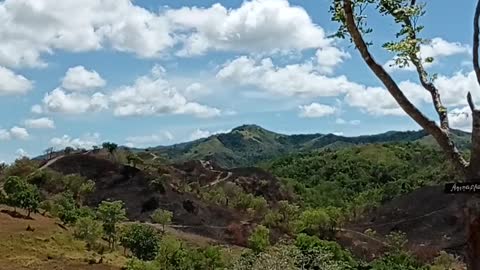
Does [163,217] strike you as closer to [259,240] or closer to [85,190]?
[85,190]

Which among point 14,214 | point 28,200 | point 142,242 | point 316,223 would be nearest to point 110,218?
point 142,242

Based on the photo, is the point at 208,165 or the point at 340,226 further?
the point at 208,165

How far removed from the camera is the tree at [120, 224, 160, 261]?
7375cm

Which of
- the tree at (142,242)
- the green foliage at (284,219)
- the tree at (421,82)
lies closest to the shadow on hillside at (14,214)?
the tree at (142,242)

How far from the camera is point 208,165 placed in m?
151

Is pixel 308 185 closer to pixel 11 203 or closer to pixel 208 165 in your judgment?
pixel 208 165

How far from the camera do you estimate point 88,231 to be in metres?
74.1

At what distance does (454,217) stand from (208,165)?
6615 cm

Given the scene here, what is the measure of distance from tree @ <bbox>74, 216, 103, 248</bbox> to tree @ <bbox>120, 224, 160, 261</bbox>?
12.6 feet

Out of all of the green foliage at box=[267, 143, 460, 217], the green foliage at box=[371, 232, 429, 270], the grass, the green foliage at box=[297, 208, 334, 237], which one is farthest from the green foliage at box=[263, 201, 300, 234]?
the grass

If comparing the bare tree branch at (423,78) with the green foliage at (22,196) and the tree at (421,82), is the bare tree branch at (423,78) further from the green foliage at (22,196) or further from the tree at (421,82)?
the green foliage at (22,196)

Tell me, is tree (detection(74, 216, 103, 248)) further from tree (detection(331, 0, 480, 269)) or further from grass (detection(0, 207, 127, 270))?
tree (detection(331, 0, 480, 269))

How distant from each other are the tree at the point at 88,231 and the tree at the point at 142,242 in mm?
3853

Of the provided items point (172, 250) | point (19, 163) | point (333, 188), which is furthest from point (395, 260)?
point (333, 188)
